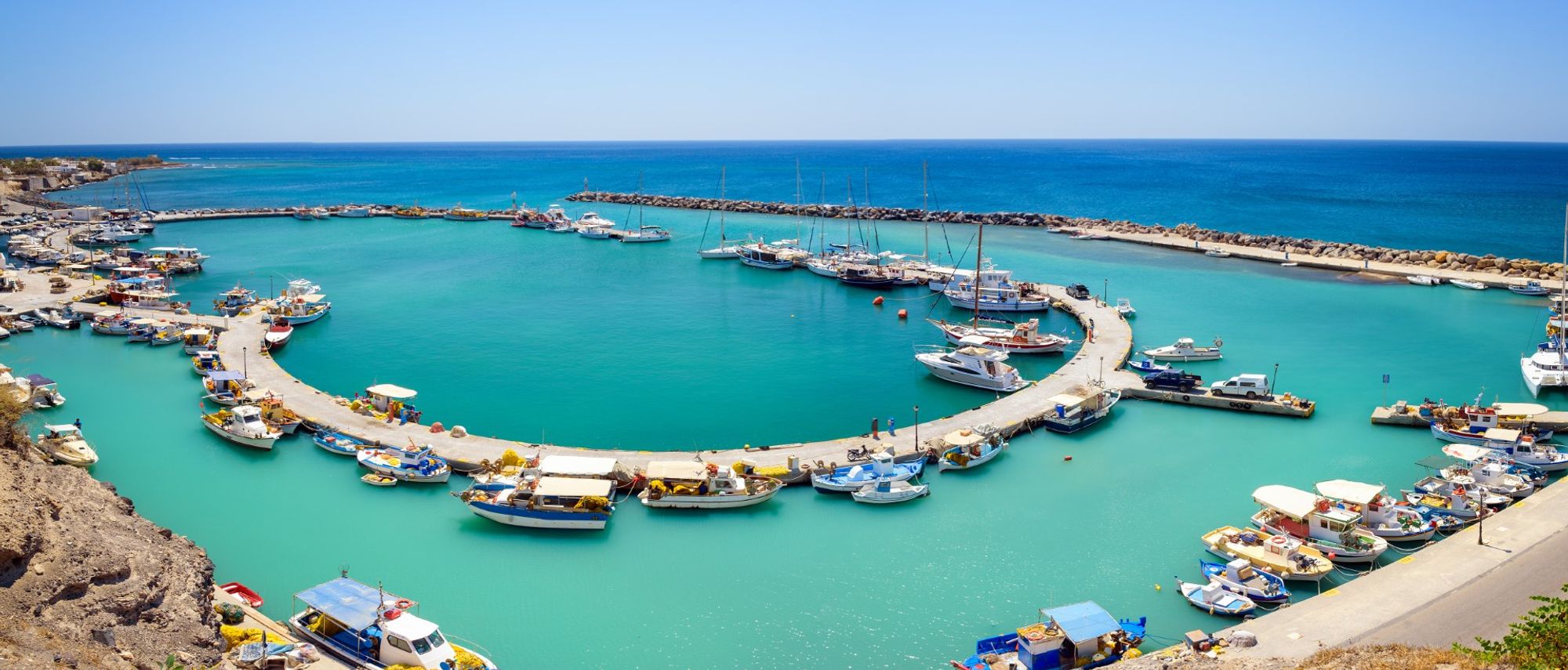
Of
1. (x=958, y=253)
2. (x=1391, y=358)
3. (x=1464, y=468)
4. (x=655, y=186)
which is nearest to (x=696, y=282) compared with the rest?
(x=958, y=253)


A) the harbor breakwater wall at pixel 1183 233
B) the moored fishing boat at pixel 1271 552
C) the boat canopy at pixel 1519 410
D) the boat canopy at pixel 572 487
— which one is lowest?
the moored fishing boat at pixel 1271 552

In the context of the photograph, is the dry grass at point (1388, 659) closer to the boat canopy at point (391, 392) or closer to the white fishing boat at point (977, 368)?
the white fishing boat at point (977, 368)

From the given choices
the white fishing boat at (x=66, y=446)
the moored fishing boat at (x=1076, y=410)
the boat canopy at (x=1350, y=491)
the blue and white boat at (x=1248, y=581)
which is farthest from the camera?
the moored fishing boat at (x=1076, y=410)

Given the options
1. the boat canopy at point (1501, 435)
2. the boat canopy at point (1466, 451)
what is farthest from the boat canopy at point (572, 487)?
the boat canopy at point (1501, 435)

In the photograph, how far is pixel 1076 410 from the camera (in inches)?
1753

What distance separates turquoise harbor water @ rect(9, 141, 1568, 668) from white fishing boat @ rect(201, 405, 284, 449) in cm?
64

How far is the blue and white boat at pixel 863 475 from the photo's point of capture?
37.4 meters

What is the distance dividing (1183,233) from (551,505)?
9095cm

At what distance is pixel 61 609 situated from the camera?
21688mm

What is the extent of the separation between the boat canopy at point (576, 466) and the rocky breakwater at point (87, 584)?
39.5ft

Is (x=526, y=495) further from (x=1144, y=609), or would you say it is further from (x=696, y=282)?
(x=696, y=282)

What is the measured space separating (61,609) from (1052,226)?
107 metres

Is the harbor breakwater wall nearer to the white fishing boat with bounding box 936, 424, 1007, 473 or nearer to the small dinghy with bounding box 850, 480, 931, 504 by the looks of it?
the white fishing boat with bounding box 936, 424, 1007, 473

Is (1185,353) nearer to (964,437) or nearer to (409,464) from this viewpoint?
(964,437)
